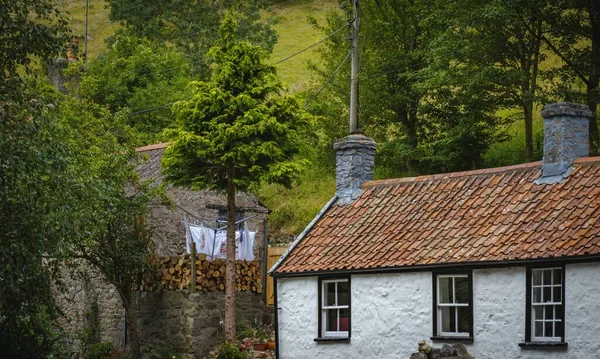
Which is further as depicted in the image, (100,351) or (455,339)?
(100,351)

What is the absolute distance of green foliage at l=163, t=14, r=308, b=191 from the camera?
27.7m

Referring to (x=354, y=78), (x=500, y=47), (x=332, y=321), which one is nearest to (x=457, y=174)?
(x=332, y=321)

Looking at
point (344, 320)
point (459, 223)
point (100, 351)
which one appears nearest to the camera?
point (459, 223)

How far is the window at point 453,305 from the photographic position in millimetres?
21922

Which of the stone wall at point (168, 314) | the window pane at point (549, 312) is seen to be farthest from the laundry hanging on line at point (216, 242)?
the window pane at point (549, 312)

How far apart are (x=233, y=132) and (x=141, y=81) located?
2530 centimetres

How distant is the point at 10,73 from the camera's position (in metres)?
20.5

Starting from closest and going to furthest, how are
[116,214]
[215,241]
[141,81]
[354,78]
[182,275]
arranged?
[116,214]
[182,275]
[215,241]
[354,78]
[141,81]

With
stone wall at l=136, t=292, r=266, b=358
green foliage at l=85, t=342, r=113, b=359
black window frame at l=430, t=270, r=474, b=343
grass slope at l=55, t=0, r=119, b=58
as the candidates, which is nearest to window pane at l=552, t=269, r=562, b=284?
black window frame at l=430, t=270, r=474, b=343

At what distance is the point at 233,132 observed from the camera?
2756 cm

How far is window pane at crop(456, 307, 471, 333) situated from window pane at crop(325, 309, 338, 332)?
11.8ft

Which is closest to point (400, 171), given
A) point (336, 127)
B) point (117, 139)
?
point (336, 127)

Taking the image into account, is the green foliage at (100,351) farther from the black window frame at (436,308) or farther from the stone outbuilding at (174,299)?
the black window frame at (436,308)

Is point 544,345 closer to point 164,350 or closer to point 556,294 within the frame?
point 556,294
